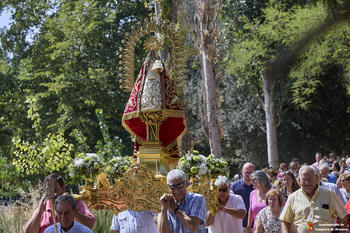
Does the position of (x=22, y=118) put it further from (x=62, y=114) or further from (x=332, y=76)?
(x=332, y=76)

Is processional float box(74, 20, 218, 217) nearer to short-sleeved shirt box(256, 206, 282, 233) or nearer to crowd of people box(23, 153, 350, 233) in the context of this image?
crowd of people box(23, 153, 350, 233)

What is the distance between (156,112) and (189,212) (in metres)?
3.27

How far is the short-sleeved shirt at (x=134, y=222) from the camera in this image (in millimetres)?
6070

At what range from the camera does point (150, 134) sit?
762 centimetres

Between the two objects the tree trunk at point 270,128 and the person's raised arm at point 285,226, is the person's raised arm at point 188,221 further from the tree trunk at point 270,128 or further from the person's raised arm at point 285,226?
the tree trunk at point 270,128

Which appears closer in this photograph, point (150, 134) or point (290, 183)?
point (290, 183)

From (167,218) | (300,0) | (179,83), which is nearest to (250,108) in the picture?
(300,0)

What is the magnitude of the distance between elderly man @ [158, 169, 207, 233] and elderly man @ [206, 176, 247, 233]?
1.81 metres

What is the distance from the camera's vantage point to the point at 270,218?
564 cm

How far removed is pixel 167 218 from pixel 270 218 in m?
1.81

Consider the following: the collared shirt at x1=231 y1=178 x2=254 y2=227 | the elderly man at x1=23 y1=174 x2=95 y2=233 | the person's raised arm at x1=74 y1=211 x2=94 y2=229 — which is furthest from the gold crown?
the person's raised arm at x1=74 y1=211 x2=94 y2=229

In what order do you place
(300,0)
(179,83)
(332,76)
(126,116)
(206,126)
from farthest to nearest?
(332,76)
(300,0)
(206,126)
(179,83)
(126,116)

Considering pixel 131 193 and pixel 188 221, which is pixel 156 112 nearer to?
pixel 131 193

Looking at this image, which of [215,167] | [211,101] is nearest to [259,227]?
[215,167]
